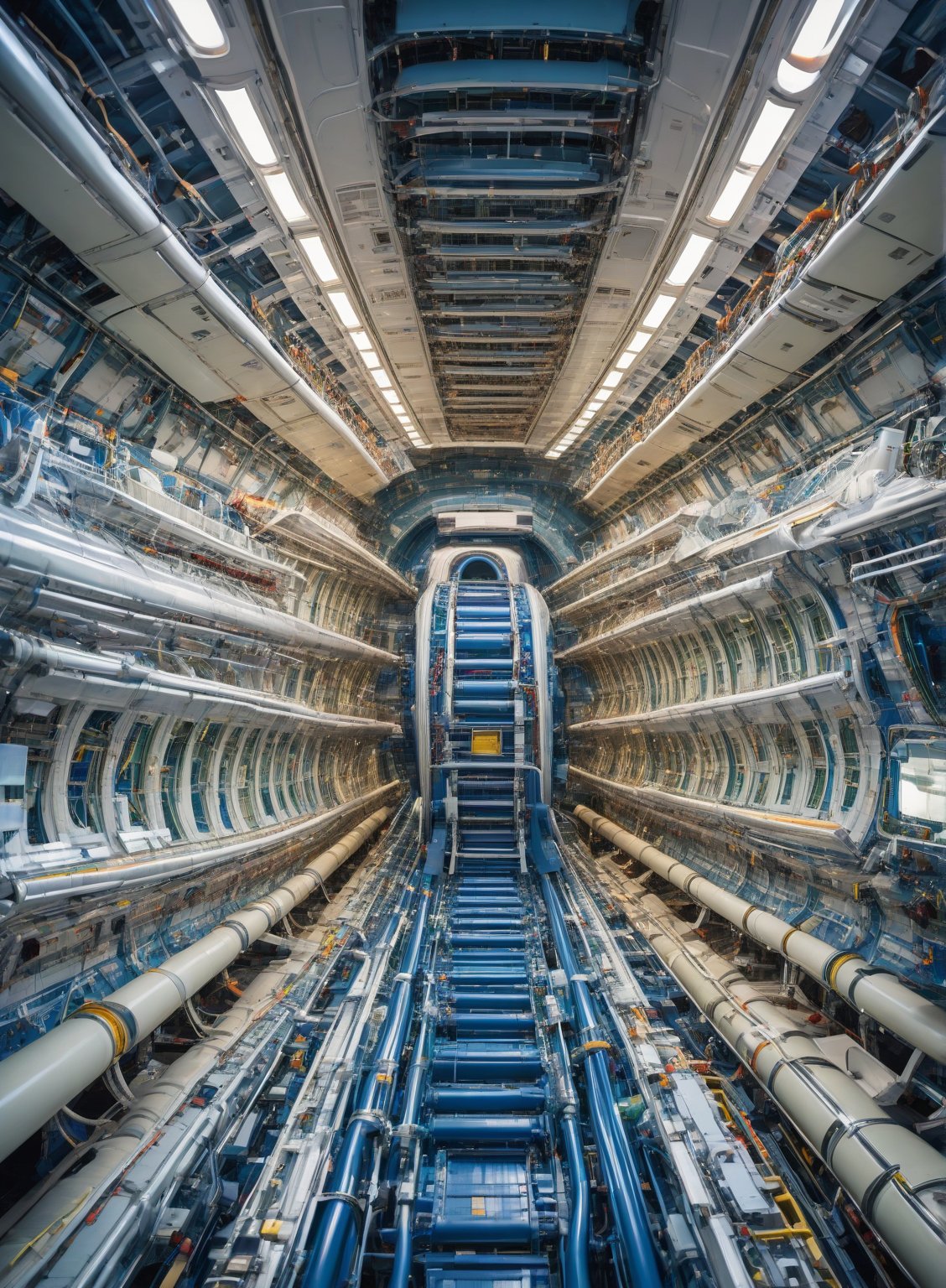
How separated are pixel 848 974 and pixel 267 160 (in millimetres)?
8897

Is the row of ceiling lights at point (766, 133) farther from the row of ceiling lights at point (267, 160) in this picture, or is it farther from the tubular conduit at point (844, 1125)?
the tubular conduit at point (844, 1125)

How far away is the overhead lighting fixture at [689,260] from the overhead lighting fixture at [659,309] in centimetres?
30

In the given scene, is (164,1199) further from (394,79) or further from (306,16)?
(394,79)

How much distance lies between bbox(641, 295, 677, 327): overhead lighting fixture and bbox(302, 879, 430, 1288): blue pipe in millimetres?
→ 8819

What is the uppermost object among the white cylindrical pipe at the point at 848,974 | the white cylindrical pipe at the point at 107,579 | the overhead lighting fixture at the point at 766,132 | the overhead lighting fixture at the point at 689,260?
the overhead lighting fixture at the point at 689,260

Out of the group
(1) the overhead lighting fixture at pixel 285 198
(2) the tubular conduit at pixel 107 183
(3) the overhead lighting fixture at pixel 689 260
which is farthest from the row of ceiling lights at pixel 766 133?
(2) the tubular conduit at pixel 107 183

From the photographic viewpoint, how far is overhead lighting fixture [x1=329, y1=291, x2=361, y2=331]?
886 cm

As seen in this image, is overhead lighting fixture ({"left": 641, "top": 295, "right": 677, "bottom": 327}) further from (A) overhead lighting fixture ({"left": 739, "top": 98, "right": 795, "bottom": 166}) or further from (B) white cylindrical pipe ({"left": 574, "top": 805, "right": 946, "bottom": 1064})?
(B) white cylindrical pipe ({"left": 574, "top": 805, "right": 946, "bottom": 1064})

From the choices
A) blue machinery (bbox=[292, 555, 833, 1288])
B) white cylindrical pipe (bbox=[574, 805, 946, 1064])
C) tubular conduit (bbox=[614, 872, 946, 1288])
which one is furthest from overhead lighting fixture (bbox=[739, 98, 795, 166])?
blue machinery (bbox=[292, 555, 833, 1288])

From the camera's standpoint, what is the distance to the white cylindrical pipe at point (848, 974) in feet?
15.8

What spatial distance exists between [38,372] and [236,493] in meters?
3.99

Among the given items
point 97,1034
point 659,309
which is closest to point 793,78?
point 659,309

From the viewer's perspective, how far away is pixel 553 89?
247 inches

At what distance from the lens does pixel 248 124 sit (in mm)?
6090
